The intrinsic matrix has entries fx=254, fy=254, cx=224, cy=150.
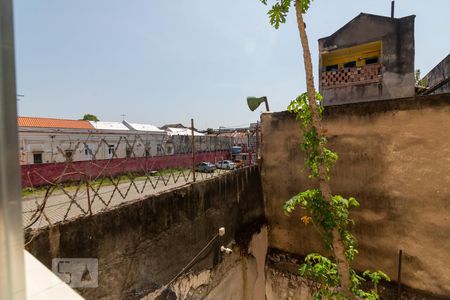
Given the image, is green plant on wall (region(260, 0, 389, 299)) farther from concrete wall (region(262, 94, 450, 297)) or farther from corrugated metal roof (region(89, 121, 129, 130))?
corrugated metal roof (region(89, 121, 129, 130))

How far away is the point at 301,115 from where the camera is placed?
295 cm

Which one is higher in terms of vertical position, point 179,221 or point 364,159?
point 364,159

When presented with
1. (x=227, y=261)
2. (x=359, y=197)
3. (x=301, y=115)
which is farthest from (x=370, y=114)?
(x=227, y=261)

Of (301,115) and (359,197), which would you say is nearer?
(301,115)

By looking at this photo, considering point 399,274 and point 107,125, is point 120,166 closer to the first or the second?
point 107,125

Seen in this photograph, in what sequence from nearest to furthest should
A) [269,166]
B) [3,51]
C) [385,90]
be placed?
1. [3,51]
2. [269,166]
3. [385,90]

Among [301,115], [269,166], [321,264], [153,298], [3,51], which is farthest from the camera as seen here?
[269,166]

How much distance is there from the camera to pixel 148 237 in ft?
14.7

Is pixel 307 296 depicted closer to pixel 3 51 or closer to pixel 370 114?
pixel 370 114

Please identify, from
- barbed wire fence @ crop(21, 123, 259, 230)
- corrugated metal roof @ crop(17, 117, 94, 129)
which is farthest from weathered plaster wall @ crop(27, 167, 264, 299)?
corrugated metal roof @ crop(17, 117, 94, 129)

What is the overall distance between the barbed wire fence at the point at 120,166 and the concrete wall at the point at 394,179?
2602 millimetres

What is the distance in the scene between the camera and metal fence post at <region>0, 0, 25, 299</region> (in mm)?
649

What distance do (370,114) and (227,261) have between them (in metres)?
5.14

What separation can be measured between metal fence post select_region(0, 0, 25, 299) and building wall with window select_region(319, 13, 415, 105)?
38.6ft
